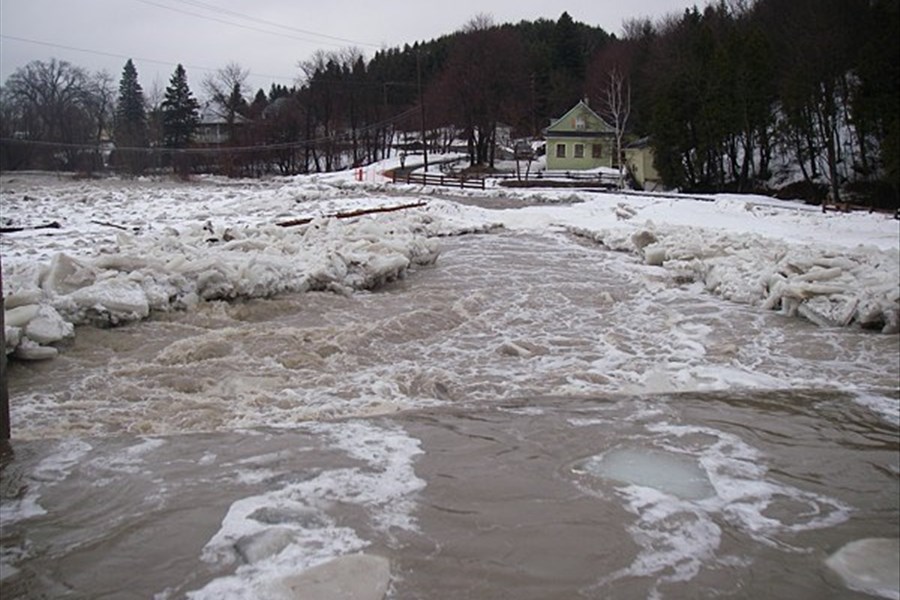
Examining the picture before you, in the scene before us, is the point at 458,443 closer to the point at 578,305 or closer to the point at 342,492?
the point at 342,492

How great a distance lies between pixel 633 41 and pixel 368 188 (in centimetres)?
1777

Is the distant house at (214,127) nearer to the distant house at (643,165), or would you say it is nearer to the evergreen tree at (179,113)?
the evergreen tree at (179,113)

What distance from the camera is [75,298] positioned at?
7.20 metres

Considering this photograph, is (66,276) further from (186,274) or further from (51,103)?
(51,103)

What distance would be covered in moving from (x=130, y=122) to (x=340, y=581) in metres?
32.1

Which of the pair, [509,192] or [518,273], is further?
[509,192]

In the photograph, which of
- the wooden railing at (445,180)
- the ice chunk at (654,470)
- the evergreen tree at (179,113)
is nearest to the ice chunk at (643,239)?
the ice chunk at (654,470)

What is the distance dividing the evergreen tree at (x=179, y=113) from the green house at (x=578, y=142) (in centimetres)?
2526

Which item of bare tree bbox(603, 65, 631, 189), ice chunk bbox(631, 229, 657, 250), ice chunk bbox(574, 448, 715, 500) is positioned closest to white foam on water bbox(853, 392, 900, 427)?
ice chunk bbox(574, 448, 715, 500)

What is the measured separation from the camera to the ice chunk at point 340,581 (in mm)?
2617

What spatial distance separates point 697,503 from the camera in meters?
3.43

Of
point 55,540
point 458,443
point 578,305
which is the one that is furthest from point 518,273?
point 55,540

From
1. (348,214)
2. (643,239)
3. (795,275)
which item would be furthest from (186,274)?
(348,214)

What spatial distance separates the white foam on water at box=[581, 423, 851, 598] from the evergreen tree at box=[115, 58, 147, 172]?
2532 cm
